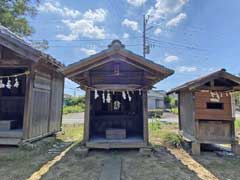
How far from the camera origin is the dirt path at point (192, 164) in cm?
461

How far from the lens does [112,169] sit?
4961 mm

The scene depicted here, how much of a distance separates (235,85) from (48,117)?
722 cm

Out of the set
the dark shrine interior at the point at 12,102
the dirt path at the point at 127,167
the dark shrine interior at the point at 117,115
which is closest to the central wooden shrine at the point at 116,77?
the dark shrine interior at the point at 117,115

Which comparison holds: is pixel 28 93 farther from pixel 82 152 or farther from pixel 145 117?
pixel 145 117

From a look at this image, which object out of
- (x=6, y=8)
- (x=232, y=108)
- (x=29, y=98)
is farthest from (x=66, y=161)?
(x=6, y=8)

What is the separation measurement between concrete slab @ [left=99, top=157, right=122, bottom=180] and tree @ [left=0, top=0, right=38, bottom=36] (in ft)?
42.6

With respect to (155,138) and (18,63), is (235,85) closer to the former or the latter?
(155,138)

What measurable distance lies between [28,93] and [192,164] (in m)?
5.63

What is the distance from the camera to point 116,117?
8.55 m

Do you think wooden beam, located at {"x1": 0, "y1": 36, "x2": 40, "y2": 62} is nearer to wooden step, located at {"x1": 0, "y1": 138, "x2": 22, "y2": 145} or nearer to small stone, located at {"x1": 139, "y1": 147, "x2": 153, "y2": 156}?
wooden step, located at {"x1": 0, "y1": 138, "x2": 22, "y2": 145}

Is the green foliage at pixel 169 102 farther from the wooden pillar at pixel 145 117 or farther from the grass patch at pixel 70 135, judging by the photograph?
the wooden pillar at pixel 145 117

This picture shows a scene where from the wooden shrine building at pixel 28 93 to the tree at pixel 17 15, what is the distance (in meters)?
6.96

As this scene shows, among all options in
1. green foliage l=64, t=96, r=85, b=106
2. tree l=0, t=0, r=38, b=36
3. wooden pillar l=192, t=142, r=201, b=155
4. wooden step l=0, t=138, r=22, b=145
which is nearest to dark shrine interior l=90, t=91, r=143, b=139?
wooden pillar l=192, t=142, r=201, b=155

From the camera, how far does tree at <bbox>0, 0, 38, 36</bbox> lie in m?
14.0
